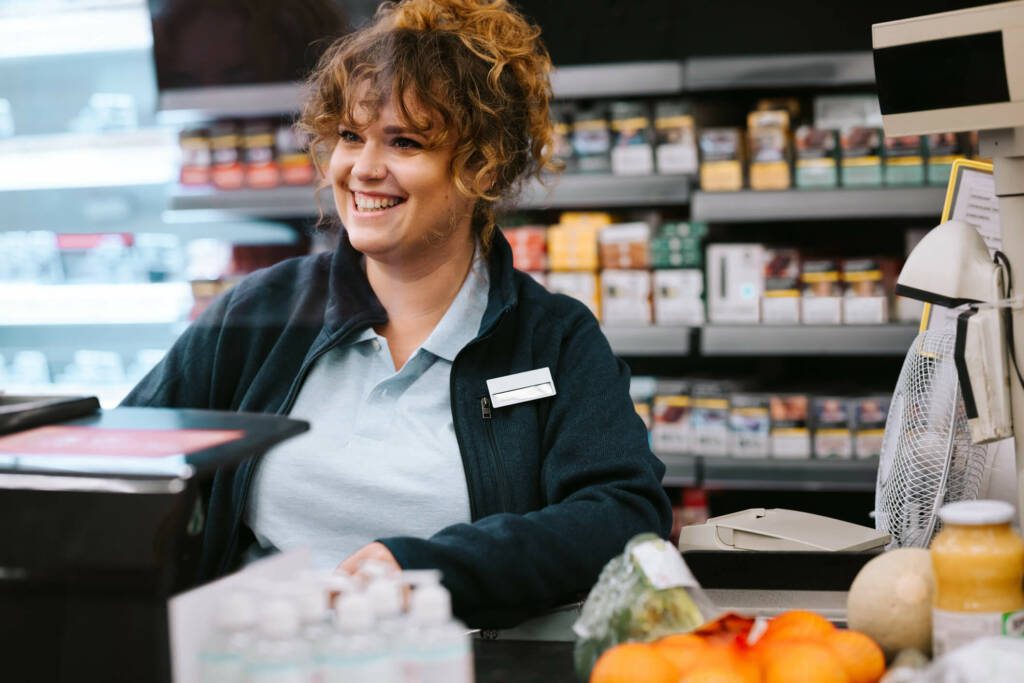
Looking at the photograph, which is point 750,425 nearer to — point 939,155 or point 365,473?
point 939,155

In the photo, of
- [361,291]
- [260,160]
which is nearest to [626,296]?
[260,160]

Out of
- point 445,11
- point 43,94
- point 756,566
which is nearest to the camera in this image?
point 756,566

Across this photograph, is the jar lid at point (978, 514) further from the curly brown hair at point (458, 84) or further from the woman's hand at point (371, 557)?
the curly brown hair at point (458, 84)

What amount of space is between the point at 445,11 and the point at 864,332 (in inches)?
82.2

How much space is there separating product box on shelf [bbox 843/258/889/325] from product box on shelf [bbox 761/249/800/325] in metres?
0.16

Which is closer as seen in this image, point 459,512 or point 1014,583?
point 1014,583

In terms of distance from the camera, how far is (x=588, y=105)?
3.94m

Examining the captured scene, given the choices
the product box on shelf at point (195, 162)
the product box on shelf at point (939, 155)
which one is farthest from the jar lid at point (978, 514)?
the product box on shelf at point (195, 162)

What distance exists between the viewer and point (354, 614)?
2.75 feet

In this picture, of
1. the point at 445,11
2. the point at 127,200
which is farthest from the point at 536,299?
the point at 127,200

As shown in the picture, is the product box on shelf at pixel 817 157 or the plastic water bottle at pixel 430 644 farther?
the product box on shelf at pixel 817 157

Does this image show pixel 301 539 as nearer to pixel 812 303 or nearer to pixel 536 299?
pixel 536 299

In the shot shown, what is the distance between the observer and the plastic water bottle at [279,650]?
81cm

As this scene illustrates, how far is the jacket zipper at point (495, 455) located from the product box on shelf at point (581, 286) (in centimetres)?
203
